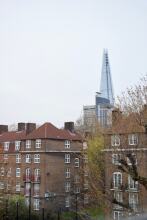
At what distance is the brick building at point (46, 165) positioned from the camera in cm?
4312

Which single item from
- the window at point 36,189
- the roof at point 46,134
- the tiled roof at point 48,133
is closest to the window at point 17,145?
the roof at point 46,134

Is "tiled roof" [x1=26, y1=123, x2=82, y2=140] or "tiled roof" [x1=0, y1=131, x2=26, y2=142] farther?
"tiled roof" [x1=0, y1=131, x2=26, y2=142]

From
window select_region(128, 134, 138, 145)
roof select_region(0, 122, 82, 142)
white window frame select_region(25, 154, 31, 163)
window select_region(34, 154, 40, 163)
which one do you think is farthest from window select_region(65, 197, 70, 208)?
window select_region(128, 134, 138, 145)

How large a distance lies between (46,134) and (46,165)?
12.6ft

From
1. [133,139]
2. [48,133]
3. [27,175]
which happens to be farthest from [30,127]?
[133,139]

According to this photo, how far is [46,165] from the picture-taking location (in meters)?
43.5

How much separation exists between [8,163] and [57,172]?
7.52 metres

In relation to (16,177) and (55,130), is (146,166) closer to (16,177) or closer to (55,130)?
(55,130)

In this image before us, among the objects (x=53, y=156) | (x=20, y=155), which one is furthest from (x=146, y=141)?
(x=20, y=155)

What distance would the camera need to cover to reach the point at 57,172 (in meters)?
44.8

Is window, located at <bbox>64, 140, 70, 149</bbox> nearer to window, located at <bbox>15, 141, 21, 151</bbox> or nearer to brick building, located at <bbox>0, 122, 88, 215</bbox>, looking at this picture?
brick building, located at <bbox>0, 122, 88, 215</bbox>

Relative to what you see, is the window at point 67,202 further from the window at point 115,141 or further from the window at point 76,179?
the window at point 115,141

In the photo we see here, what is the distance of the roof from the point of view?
A: 146 ft

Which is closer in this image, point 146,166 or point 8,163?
point 146,166
